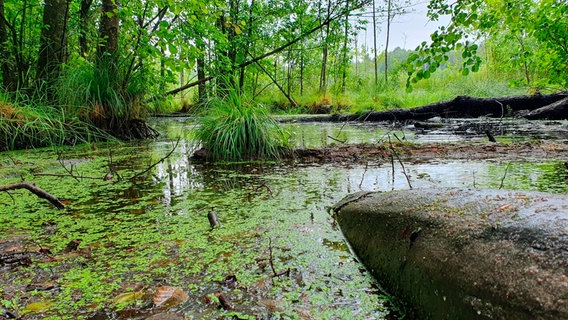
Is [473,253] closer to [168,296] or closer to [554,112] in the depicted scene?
[168,296]

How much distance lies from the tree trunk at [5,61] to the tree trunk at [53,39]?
1.17 ft

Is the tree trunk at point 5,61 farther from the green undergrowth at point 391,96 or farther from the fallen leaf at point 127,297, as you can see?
the green undergrowth at point 391,96

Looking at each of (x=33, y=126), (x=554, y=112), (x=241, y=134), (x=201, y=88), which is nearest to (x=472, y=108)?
→ (x=554, y=112)

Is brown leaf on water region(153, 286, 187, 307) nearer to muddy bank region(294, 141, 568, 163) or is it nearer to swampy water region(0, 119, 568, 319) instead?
swampy water region(0, 119, 568, 319)

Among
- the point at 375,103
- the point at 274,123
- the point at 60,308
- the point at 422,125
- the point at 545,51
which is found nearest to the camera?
the point at 60,308

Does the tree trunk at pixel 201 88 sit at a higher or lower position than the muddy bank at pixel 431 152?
higher

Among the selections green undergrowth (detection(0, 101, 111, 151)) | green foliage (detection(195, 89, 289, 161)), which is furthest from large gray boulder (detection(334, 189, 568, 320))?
green undergrowth (detection(0, 101, 111, 151))

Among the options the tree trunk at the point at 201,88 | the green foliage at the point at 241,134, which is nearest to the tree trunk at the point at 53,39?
the tree trunk at the point at 201,88

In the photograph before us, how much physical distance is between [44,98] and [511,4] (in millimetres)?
4602

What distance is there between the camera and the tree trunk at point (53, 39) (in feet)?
15.0

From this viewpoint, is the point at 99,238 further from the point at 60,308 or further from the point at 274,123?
the point at 274,123

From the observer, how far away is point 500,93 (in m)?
11.6

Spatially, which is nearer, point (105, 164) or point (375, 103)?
point (105, 164)

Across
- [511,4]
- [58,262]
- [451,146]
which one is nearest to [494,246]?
[58,262]
